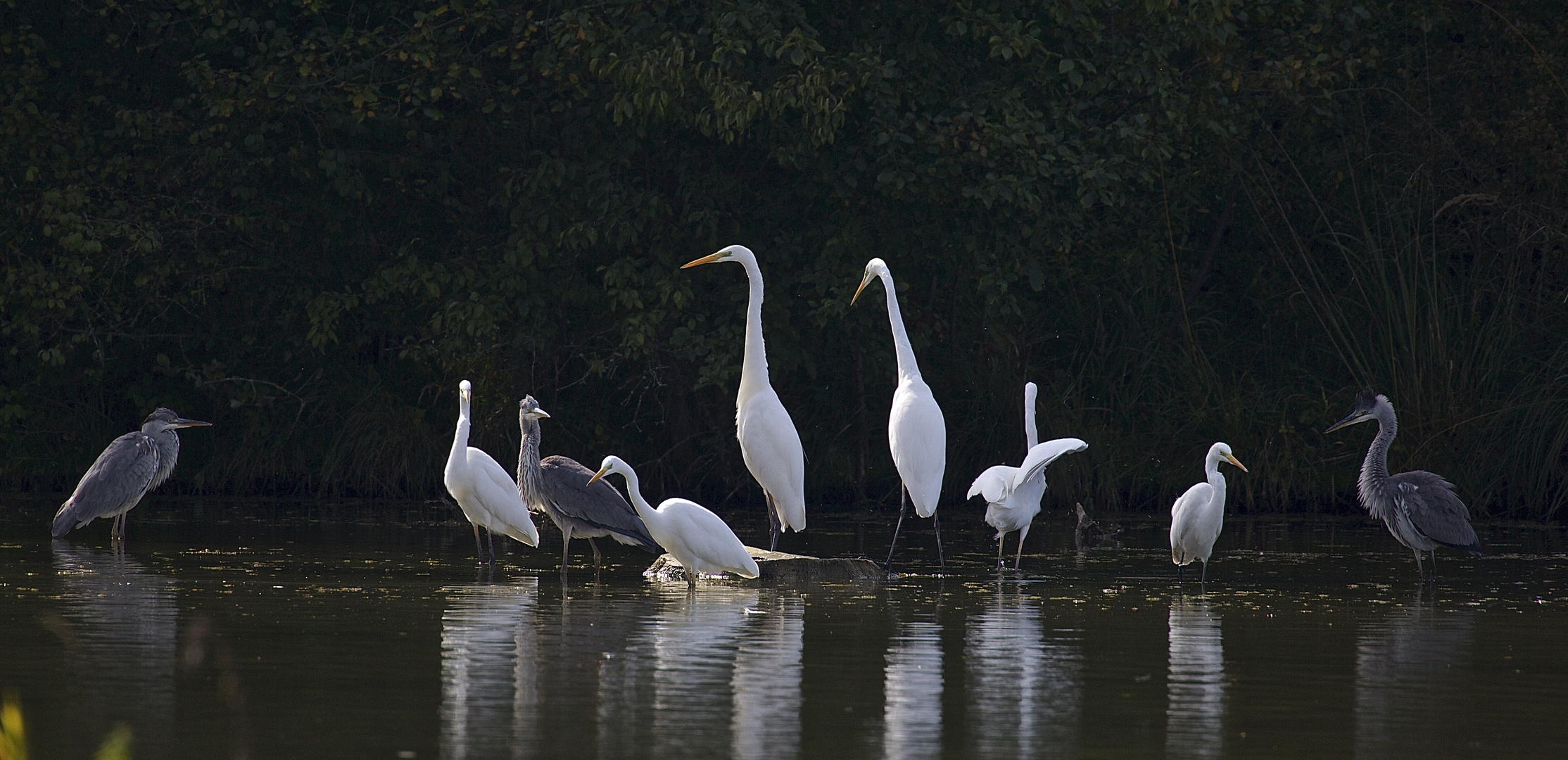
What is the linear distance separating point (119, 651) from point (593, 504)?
463 cm

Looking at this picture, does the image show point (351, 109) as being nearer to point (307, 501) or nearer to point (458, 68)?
point (458, 68)

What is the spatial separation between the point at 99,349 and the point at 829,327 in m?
7.11

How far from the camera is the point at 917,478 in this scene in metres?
11.3

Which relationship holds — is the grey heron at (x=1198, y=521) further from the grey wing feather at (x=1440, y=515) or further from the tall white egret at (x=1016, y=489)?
the grey wing feather at (x=1440, y=515)

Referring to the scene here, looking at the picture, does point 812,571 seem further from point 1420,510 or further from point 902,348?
point 1420,510

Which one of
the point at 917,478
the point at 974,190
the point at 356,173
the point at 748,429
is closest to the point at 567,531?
the point at 748,429

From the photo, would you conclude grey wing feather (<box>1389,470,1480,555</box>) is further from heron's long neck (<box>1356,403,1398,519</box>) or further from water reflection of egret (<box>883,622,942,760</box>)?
water reflection of egret (<box>883,622,942,760</box>)

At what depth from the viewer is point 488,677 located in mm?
6988

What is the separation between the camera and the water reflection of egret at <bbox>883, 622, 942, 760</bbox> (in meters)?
5.86

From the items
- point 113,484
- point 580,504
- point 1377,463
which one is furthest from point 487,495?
point 1377,463

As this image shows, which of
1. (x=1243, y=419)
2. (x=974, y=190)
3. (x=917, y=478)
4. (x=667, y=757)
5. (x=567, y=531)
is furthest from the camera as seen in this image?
(x=1243, y=419)

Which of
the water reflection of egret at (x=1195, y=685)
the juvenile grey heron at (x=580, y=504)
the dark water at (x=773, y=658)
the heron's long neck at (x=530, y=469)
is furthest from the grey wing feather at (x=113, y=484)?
the water reflection of egret at (x=1195, y=685)

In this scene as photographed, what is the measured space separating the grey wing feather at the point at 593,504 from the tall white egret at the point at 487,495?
251 mm

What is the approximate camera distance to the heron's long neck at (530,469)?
1209cm
